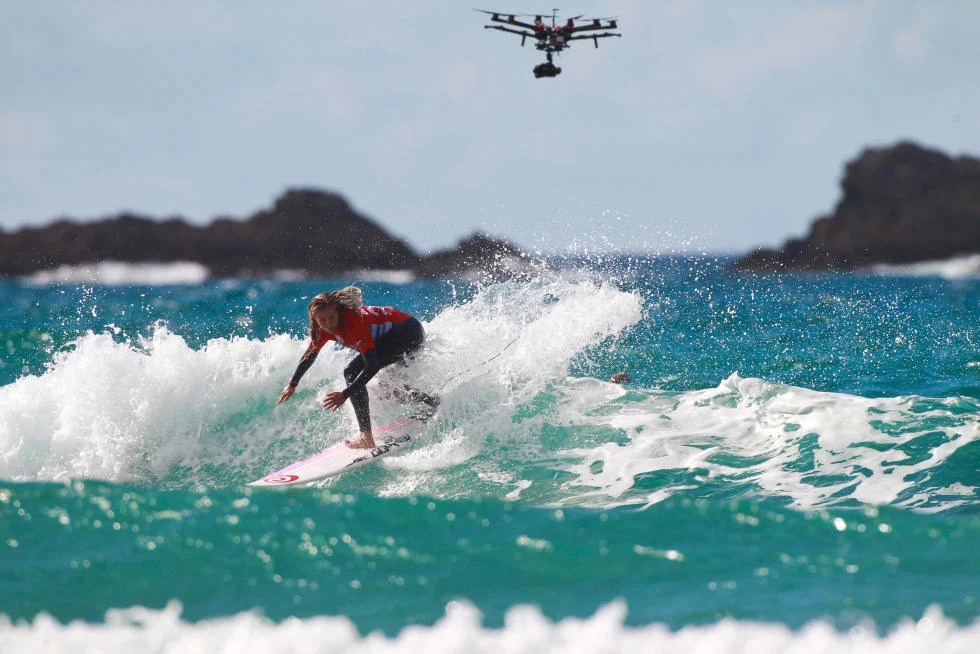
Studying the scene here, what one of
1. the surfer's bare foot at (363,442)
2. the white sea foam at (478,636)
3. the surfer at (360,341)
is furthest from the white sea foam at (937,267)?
the white sea foam at (478,636)

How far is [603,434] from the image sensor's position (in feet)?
27.0

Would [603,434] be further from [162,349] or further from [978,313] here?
[978,313]

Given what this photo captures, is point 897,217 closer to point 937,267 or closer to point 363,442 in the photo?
point 937,267

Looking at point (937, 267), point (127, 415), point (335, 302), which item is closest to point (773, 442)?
point (335, 302)

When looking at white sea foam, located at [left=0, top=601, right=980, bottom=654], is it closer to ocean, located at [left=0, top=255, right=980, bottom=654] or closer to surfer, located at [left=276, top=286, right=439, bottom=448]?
ocean, located at [left=0, top=255, right=980, bottom=654]

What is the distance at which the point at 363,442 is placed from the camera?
7777mm

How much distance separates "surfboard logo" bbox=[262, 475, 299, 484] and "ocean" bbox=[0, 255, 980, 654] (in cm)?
28

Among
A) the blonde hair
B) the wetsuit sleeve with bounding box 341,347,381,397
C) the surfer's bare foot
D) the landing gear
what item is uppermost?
the landing gear

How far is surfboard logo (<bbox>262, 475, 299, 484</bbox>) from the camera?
7.36 m

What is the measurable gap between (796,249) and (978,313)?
202 feet

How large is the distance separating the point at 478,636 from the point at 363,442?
3790 millimetres

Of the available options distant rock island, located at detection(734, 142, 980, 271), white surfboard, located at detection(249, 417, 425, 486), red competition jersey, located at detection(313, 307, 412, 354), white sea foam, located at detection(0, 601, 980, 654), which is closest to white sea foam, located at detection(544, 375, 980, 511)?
white surfboard, located at detection(249, 417, 425, 486)

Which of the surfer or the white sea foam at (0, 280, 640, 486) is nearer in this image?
the surfer

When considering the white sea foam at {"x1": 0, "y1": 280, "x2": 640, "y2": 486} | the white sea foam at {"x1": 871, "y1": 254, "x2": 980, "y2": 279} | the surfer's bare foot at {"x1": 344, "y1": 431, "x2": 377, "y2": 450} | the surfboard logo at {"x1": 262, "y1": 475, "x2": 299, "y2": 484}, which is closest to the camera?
the surfboard logo at {"x1": 262, "y1": 475, "x2": 299, "y2": 484}
